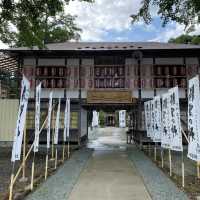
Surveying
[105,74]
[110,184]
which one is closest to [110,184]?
[110,184]

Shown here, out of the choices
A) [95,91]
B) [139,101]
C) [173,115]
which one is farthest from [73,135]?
[173,115]

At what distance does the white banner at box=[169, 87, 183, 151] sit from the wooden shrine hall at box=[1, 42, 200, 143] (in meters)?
8.22

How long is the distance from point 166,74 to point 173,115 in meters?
9.04

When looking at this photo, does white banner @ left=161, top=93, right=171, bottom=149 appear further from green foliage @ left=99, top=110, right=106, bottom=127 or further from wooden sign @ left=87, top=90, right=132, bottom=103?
green foliage @ left=99, top=110, right=106, bottom=127

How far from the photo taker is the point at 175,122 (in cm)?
959

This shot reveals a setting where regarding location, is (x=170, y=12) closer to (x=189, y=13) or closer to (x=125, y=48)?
(x=189, y=13)

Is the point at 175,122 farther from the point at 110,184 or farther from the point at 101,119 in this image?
the point at 101,119

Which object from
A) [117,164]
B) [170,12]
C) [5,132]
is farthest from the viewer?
[5,132]

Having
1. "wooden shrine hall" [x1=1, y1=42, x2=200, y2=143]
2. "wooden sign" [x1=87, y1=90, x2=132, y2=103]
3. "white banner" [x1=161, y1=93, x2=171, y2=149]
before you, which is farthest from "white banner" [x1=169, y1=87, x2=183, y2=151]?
"wooden shrine hall" [x1=1, y1=42, x2=200, y2=143]

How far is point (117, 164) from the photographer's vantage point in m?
12.9

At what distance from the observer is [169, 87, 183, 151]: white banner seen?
932cm

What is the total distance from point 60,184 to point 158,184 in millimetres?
2527

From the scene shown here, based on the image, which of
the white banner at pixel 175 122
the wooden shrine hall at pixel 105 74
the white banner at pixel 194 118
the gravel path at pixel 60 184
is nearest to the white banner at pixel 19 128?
the gravel path at pixel 60 184

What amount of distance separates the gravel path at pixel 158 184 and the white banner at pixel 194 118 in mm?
1015
